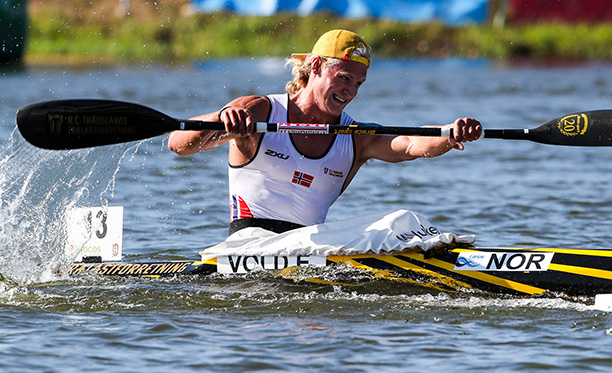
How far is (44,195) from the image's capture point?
235 inches

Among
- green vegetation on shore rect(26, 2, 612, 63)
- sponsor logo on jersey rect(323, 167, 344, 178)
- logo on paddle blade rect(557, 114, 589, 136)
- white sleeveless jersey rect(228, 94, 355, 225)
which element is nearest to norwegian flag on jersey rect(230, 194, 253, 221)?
white sleeveless jersey rect(228, 94, 355, 225)

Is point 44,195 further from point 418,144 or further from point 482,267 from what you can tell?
point 482,267

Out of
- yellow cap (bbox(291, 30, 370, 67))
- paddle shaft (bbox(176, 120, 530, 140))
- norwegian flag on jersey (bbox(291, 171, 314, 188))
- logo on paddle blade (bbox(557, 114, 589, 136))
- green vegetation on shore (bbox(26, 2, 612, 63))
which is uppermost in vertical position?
green vegetation on shore (bbox(26, 2, 612, 63))

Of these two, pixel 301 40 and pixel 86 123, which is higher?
pixel 301 40

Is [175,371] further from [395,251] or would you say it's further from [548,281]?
[548,281]

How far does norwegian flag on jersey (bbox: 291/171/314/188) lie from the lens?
17.6 feet

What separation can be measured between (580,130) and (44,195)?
3506mm

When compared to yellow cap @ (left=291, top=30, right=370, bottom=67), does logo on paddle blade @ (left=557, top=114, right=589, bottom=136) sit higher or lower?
lower

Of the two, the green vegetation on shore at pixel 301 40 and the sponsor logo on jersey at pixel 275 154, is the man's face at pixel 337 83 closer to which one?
the sponsor logo on jersey at pixel 275 154

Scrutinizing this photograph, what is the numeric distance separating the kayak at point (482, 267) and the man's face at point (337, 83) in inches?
36.2

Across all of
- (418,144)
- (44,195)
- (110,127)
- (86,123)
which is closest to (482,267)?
(418,144)

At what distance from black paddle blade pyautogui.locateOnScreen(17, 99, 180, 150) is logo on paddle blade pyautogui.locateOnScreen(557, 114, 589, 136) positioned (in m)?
2.37

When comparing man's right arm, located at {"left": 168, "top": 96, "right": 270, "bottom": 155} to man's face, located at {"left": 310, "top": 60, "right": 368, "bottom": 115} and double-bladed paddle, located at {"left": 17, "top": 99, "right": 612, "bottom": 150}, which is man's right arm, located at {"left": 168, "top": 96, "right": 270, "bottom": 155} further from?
man's face, located at {"left": 310, "top": 60, "right": 368, "bottom": 115}

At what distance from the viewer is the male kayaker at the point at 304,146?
5238 mm
